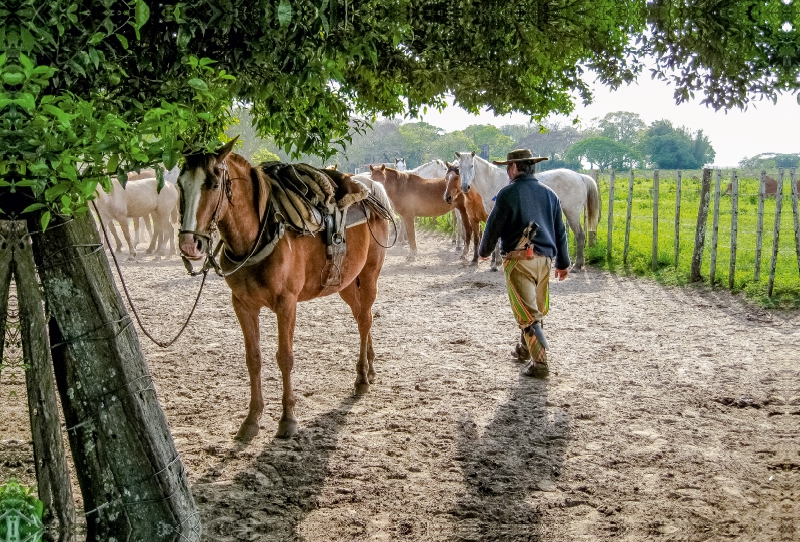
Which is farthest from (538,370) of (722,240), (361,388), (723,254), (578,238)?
(722,240)

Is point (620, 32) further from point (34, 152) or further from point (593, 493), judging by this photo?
point (34, 152)

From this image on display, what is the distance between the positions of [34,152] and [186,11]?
1179 mm

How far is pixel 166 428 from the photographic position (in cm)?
395

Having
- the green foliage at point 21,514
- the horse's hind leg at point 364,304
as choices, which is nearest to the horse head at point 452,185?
the horse's hind leg at point 364,304

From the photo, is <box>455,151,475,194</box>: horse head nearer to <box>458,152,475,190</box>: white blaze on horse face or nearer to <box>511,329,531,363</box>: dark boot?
<box>458,152,475,190</box>: white blaze on horse face

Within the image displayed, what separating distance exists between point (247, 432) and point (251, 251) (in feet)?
4.62

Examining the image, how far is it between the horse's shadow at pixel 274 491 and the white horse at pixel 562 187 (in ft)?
Answer: 32.0

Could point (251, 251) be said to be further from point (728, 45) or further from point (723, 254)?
point (723, 254)

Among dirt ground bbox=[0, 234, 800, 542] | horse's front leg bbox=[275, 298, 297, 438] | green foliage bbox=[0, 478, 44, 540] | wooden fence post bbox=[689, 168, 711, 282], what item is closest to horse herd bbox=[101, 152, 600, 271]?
wooden fence post bbox=[689, 168, 711, 282]

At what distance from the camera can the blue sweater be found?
23.8 feet

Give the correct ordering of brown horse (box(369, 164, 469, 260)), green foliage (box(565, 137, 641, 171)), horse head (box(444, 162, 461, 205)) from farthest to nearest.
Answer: green foliage (box(565, 137, 641, 171)) < brown horse (box(369, 164, 469, 260)) < horse head (box(444, 162, 461, 205))

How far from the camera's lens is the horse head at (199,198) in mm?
4797

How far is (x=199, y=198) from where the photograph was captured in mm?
4891

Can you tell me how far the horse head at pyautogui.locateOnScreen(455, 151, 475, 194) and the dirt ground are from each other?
4549 mm
